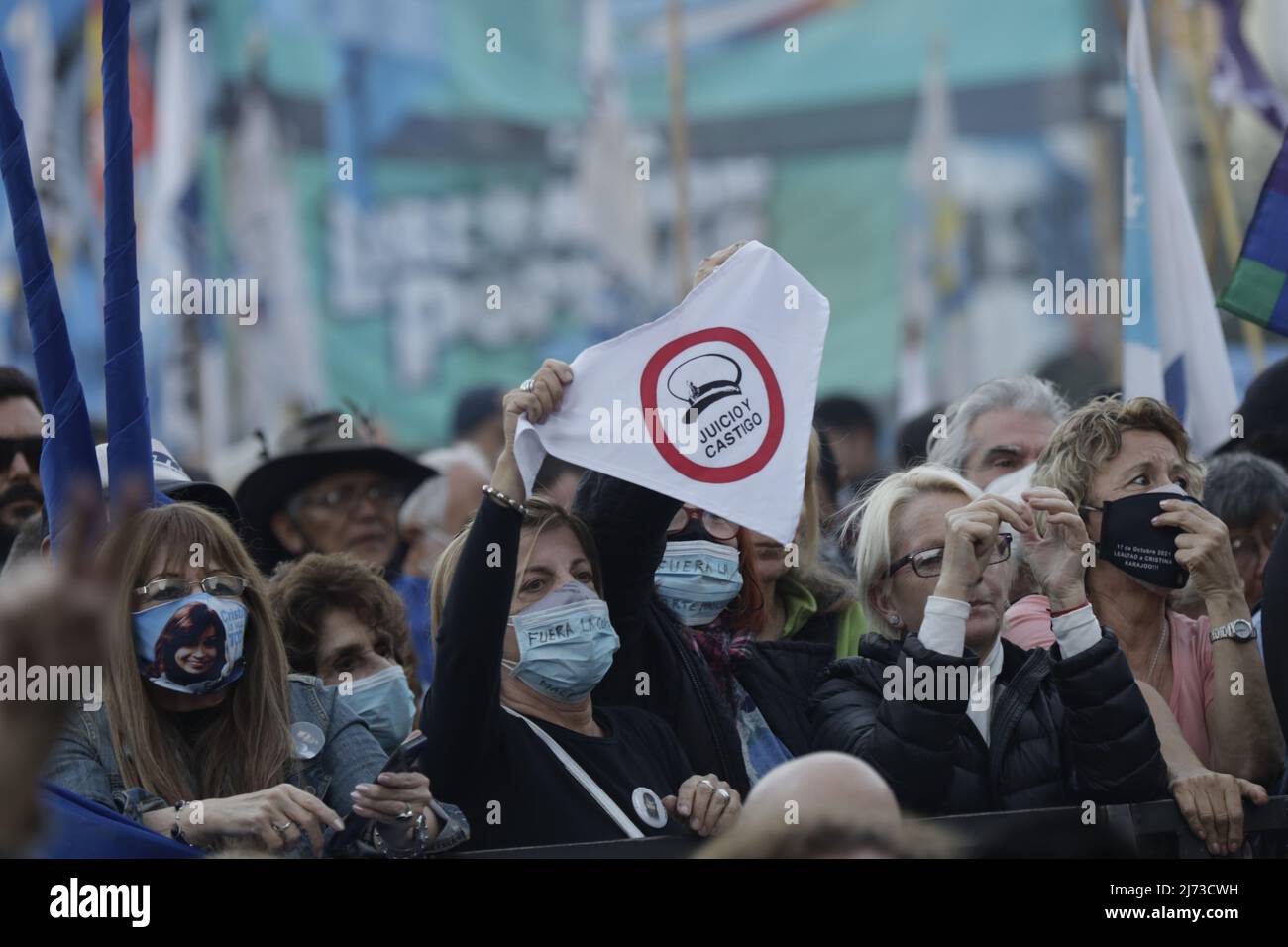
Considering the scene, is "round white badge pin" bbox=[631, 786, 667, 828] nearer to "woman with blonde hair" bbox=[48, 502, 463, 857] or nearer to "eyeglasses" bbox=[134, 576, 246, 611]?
"woman with blonde hair" bbox=[48, 502, 463, 857]

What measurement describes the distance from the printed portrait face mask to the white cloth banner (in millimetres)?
834

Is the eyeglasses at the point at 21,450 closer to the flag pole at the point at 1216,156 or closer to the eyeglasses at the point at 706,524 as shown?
the eyeglasses at the point at 706,524

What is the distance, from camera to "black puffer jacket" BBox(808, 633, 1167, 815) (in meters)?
4.14

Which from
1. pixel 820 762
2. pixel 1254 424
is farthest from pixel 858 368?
pixel 820 762

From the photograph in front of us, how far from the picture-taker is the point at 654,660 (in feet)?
15.2

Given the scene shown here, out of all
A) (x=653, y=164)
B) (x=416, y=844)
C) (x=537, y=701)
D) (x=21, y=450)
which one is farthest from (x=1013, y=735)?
(x=653, y=164)

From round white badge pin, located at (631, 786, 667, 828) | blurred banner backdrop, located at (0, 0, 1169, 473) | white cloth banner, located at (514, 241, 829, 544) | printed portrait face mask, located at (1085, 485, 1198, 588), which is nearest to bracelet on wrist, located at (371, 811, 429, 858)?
round white badge pin, located at (631, 786, 667, 828)

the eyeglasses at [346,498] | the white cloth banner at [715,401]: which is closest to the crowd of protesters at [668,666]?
the white cloth banner at [715,401]

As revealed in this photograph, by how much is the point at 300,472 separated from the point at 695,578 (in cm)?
205

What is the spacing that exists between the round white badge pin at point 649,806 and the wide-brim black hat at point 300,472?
2.48m

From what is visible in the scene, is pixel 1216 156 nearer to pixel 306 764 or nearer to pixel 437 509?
pixel 437 509

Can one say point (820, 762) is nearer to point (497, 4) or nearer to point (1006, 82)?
point (1006, 82)

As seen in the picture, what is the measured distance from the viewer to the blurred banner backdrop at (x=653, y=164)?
26656mm
